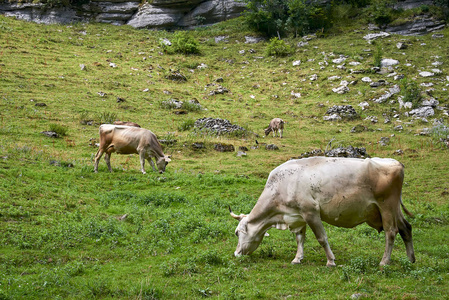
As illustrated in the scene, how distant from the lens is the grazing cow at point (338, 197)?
7.99m

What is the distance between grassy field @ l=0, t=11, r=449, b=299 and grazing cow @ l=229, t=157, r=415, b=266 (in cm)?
71

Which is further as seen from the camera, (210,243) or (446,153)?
(446,153)

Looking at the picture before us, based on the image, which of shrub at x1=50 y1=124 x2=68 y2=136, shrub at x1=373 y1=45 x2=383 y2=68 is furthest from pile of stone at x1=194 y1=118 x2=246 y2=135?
shrub at x1=373 y1=45 x2=383 y2=68

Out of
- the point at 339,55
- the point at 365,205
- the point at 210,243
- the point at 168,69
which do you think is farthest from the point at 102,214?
the point at 339,55

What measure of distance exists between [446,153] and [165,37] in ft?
126

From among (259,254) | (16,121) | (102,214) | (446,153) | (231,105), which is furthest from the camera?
(231,105)

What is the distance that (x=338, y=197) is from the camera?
8102 millimetres

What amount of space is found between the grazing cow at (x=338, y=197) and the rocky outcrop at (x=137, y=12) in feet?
171

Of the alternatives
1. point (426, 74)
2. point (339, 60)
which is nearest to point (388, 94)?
point (426, 74)

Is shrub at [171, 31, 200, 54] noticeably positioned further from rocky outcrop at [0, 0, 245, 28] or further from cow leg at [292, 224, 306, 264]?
cow leg at [292, 224, 306, 264]

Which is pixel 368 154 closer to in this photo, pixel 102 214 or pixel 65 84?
pixel 102 214

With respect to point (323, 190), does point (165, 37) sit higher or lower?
higher

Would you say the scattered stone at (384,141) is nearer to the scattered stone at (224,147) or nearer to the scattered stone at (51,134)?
the scattered stone at (224,147)

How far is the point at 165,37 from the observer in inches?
1997
